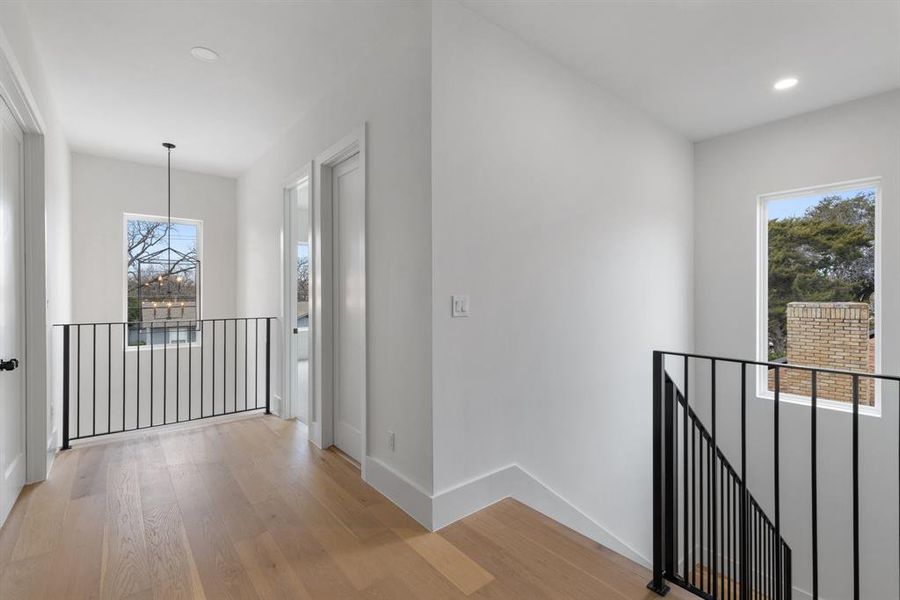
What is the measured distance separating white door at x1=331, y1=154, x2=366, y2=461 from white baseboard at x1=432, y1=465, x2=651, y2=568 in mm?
956

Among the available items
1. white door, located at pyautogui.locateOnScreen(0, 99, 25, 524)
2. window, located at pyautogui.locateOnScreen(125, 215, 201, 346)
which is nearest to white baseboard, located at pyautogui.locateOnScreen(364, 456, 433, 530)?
white door, located at pyautogui.locateOnScreen(0, 99, 25, 524)

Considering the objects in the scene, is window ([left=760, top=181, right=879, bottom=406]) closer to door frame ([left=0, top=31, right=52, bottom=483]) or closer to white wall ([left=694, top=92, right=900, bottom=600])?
white wall ([left=694, top=92, right=900, bottom=600])

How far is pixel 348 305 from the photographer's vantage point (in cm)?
322

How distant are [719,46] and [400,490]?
11.4 ft

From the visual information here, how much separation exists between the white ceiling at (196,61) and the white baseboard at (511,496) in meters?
2.64

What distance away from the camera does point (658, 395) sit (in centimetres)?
203

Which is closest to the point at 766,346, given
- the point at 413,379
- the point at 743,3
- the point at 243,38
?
the point at 743,3

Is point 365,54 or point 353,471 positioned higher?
point 365,54

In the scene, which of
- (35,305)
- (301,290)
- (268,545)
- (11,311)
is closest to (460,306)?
(268,545)

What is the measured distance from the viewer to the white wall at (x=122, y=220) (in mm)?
4723

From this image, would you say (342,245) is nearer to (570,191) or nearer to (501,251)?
(501,251)

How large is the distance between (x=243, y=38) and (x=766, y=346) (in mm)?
5055

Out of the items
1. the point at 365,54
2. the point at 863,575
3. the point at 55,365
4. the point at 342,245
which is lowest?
the point at 863,575

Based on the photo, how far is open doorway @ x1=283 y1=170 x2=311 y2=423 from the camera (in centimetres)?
407
